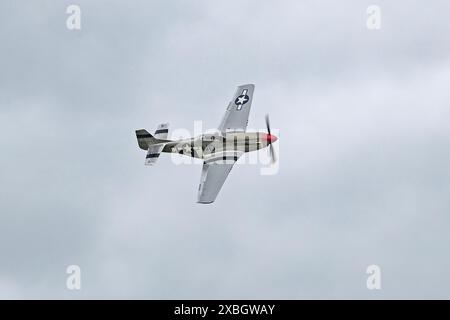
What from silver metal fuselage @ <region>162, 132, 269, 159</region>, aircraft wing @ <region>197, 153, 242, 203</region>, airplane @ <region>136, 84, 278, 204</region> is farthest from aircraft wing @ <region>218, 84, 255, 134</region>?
aircraft wing @ <region>197, 153, 242, 203</region>

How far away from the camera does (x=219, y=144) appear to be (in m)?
76.6

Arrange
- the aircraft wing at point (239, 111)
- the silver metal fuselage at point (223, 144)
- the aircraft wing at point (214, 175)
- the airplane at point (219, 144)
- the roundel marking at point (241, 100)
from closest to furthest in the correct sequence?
1. the aircraft wing at point (214, 175)
2. the airplane at point (219, 144)
3. the silver metal fuselage at point (223, 144)
4. the aircraft wing at point (239, 111)
5. the roundel marking at point (241, 100)

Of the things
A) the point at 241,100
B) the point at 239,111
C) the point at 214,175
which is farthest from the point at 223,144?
the point at 241,100

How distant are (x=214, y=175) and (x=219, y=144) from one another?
493 centimetres

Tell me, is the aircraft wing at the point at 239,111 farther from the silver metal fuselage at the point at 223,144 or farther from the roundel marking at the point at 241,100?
the silver metal fuselage at the point at 223,144

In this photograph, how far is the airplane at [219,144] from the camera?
72.6 meters

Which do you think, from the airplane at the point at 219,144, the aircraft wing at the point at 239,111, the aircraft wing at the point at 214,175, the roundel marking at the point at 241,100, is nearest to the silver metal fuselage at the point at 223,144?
the airplane at the point at 219,144

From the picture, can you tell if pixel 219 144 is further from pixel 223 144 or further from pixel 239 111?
pixel 239 111

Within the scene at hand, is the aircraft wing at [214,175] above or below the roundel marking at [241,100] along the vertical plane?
below

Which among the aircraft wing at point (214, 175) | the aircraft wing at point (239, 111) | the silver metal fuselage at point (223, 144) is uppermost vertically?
the aircraft wing at point (239, 111)

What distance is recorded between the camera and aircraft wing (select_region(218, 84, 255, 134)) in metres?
80.9

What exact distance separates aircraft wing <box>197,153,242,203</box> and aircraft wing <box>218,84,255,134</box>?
4.63 meters

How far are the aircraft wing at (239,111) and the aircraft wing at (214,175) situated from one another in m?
4.63
